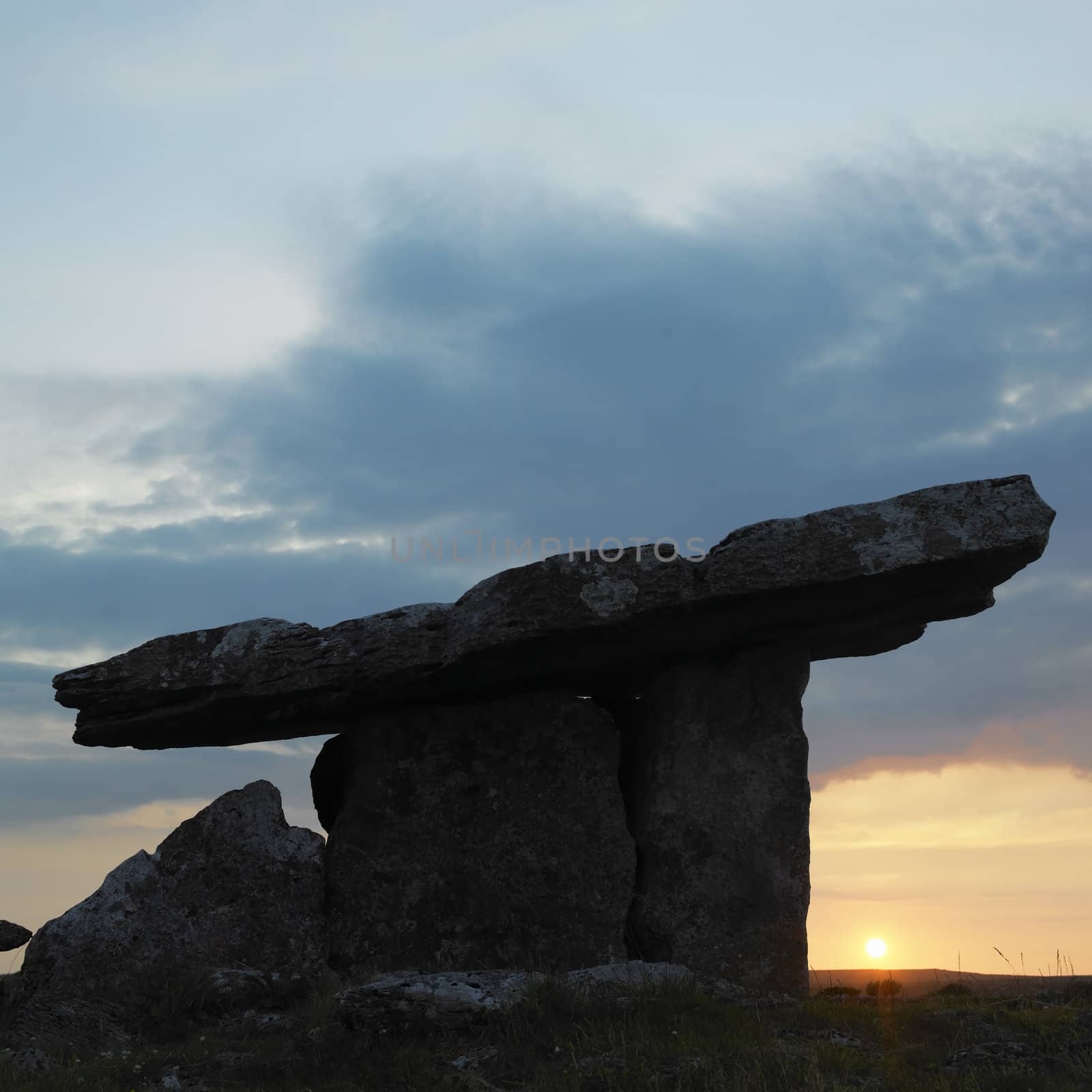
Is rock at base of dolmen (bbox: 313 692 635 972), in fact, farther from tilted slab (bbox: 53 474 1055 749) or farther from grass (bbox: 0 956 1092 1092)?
grass (bbox: 0 956 1092 1092)

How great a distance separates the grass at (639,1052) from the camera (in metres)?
7.02

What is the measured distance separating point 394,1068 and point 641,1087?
147 centimetres

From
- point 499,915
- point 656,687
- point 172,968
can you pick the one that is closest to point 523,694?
point 656,687

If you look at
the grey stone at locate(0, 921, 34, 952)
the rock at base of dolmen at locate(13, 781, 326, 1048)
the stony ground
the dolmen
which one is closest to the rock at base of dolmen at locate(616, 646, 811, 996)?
the dolmen

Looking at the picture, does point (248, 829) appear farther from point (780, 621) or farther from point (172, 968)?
point (780, 621)

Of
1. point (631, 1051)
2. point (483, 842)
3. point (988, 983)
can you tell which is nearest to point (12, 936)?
point (483, 842)

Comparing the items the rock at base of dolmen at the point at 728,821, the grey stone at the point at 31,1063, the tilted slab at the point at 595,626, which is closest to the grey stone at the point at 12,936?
the tilted slab at the point at 595,626

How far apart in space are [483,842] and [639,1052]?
415 centimetres

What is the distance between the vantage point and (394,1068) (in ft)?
24.0

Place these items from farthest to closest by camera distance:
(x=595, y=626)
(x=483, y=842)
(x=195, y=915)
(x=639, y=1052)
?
(x=483, y=842) → (x=195, y=915) → (x=595, y=626) → (x=639, y=1052)

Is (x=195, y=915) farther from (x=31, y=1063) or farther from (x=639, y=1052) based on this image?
(x=639, y=1052)

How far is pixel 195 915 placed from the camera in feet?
36.0

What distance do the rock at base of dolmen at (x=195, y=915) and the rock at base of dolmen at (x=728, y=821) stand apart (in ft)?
9.84

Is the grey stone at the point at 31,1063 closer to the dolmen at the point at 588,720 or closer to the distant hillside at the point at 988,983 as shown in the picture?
the dolmen at the point at 588,720
